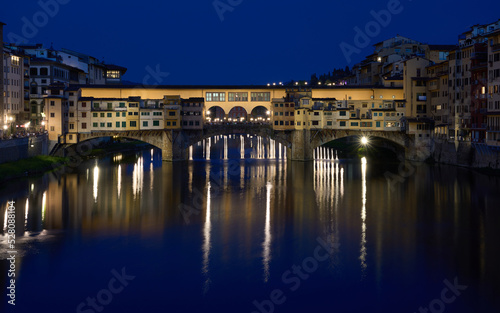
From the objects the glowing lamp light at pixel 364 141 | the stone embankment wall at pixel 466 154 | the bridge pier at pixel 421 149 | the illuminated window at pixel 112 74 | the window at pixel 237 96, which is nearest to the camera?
the stone embankment wall at pixel 466 154

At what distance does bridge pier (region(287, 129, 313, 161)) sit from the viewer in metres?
55.7

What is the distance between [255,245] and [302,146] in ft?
110

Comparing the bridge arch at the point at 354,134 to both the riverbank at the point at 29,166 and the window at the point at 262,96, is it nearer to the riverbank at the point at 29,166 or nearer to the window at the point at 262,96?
the window at the point at 262,96

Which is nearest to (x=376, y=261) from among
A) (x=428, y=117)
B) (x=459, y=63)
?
(x=459, y=63)

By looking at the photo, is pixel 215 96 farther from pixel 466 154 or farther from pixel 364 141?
pixel 466 154

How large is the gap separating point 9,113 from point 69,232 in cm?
3210

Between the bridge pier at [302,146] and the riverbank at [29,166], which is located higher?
the bridge pier at [302,146]

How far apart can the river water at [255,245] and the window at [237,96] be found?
1932 centimetres

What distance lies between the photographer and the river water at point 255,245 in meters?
17.4

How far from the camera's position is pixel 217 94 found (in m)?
59.1

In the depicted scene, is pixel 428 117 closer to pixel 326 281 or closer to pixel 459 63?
pixel 459 63

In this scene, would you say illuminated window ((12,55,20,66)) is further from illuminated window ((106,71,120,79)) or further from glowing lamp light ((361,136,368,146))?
glowing lamp light ((361,136,368,146))

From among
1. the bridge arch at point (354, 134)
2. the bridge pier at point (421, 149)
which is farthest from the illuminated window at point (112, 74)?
the bridge pier at point (421, 149)

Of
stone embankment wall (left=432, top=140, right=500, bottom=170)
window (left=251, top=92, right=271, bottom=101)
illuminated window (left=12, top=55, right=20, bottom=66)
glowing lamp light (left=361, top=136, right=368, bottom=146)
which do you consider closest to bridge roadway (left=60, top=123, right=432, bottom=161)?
stone embankment wall (left=432, top=140, right=500, bottom=170)
